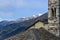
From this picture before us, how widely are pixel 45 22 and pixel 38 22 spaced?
2.46 feet

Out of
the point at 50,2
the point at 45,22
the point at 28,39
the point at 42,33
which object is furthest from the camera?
the point at 45,22

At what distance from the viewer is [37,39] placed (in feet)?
70.1

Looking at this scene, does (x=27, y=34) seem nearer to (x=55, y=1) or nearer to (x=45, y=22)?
(x=55, y=1)

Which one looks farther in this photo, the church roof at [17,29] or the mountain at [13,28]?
the mountain at [13,28]

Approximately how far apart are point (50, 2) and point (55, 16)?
0.98m

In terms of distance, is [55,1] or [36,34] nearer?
[36,34]

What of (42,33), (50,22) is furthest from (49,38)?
(50,22)

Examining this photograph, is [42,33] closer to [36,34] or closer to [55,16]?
[36,34]

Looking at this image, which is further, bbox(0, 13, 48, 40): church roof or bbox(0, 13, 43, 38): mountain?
bbox(0, 13, 43, 38): mountain

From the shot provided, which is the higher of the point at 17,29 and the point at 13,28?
the point at 17,29

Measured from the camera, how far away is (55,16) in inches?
977

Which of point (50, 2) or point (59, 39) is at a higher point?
point (50, 2)

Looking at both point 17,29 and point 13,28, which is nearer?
point 17,29

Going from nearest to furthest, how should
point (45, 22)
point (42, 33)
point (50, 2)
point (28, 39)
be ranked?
1. point (28, 39)
2. point (42, 33)
3. point (50, 2)
4. point (45, 22)
